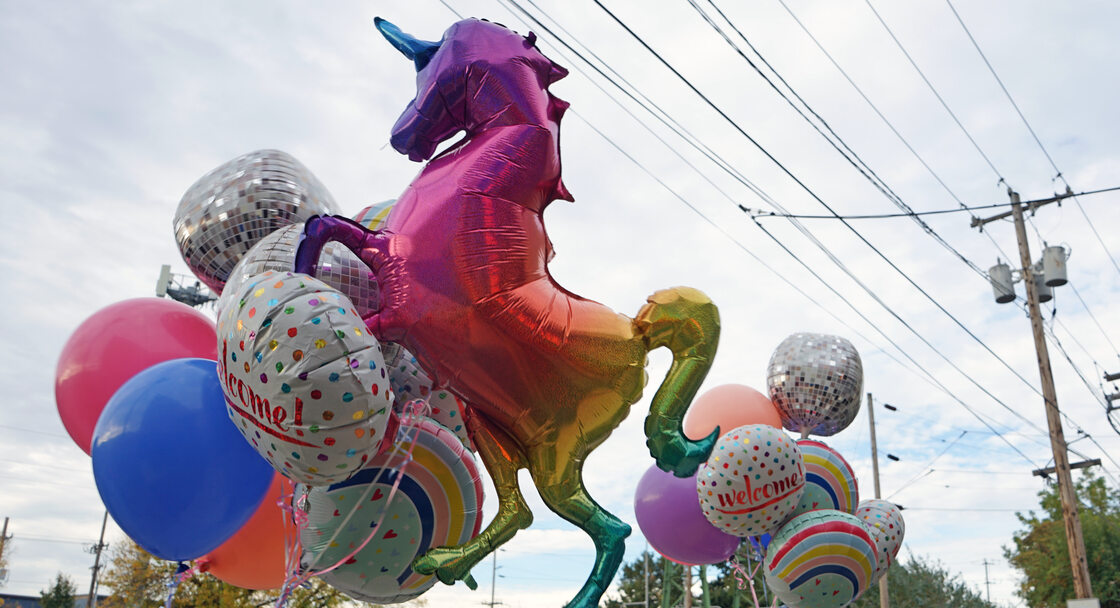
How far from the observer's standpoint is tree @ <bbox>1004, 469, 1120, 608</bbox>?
2038 centimetres

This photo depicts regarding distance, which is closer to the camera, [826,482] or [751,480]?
[751,480]

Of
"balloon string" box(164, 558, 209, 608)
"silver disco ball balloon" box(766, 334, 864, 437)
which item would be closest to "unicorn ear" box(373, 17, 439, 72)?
"balloon string" box(164, 558, 209, 608)

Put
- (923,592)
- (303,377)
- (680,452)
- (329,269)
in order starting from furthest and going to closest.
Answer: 1. (923,592)
2. (329,269)
3. (680,452)
4. (303,377)

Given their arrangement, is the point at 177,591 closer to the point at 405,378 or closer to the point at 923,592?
the point at 405,378

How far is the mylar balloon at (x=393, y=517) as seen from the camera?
10.9 feet

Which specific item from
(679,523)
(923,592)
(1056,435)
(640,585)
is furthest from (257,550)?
(640,585)

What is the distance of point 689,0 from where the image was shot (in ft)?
16.4

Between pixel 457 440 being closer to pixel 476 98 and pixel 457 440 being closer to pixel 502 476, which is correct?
pixel 502 476

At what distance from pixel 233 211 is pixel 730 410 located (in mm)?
3615

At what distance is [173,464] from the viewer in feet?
10.9

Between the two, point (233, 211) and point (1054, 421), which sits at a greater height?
point (1054, 421)

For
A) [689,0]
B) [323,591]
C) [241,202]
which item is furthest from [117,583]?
[689,0]

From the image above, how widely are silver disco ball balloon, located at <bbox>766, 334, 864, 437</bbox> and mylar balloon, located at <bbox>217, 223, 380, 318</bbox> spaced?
358cm

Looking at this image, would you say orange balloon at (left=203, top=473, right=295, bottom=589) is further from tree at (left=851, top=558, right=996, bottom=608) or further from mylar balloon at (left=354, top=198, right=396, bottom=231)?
tree at (left=851, top=558, right=996, bottom=608)
